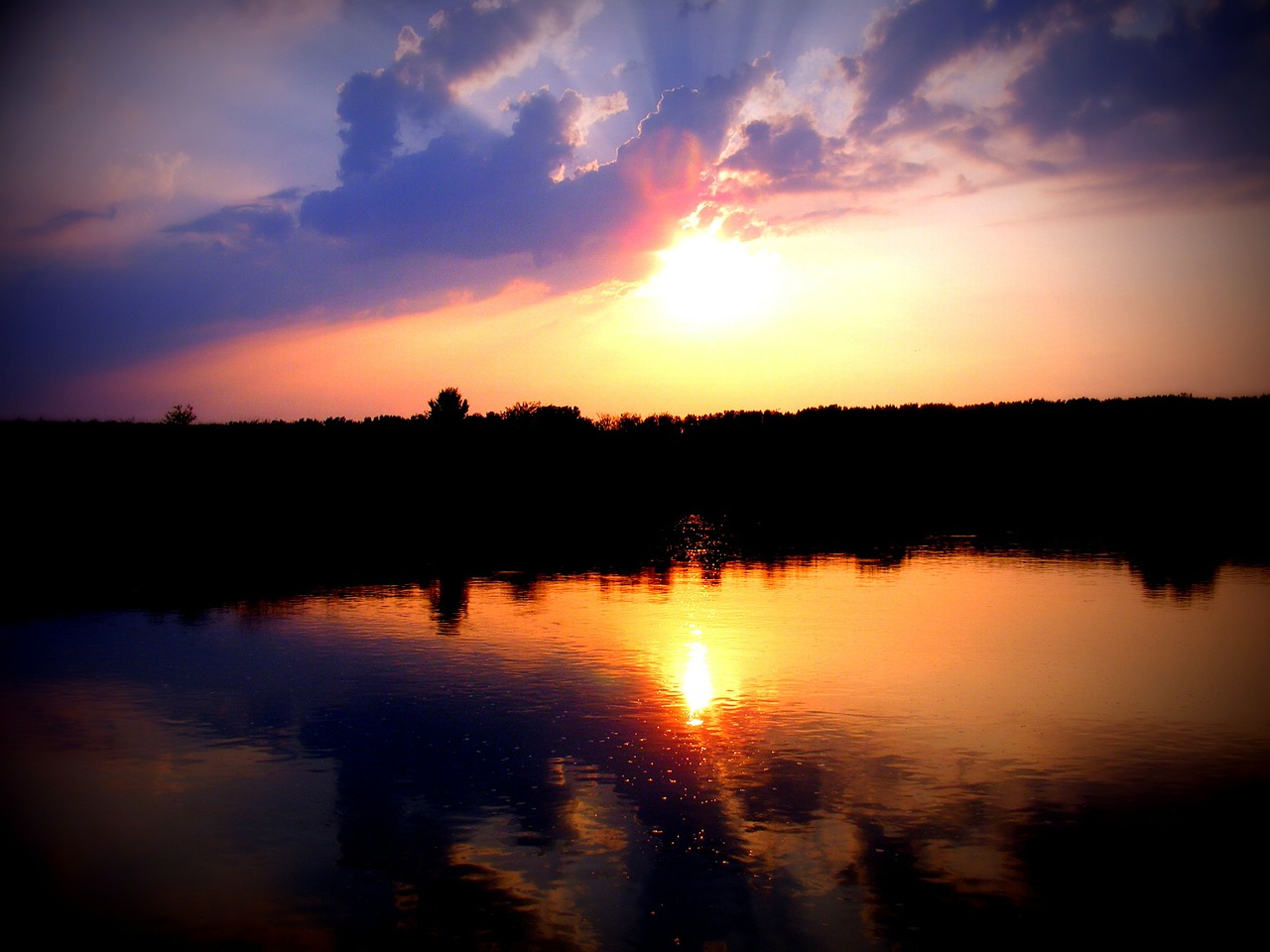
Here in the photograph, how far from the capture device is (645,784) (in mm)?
9883

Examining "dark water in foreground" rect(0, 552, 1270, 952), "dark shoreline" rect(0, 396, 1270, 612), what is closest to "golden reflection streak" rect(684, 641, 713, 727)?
"dark water in foreground" rect(0, 552, 1270, 952)

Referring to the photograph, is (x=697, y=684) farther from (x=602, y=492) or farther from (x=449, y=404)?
(x=449, y=404)

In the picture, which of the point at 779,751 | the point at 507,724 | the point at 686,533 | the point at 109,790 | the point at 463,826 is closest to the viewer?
the point at 463,826

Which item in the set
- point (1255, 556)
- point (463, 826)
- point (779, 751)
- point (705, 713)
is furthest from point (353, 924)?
point (1255, 556)

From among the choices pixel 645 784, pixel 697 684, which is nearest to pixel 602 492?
pixel 697 684

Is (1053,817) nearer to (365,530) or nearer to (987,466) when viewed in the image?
(365,530)

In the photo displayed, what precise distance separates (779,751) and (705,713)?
1.85 m

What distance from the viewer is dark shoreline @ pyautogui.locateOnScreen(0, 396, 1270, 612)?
100 feet

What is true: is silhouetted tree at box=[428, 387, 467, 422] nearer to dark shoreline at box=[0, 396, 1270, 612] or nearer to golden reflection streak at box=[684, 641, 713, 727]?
dark shoreline at box=[0, 396, 1270, 612]

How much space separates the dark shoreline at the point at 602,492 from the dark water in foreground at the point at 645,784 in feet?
34.3

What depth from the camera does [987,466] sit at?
72.9 metres

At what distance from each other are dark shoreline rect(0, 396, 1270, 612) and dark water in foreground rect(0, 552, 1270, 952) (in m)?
10.4

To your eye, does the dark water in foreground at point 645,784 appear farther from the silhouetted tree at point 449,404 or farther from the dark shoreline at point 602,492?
the silhouetted tree at point 449,404

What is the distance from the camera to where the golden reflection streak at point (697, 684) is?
12578 mm
